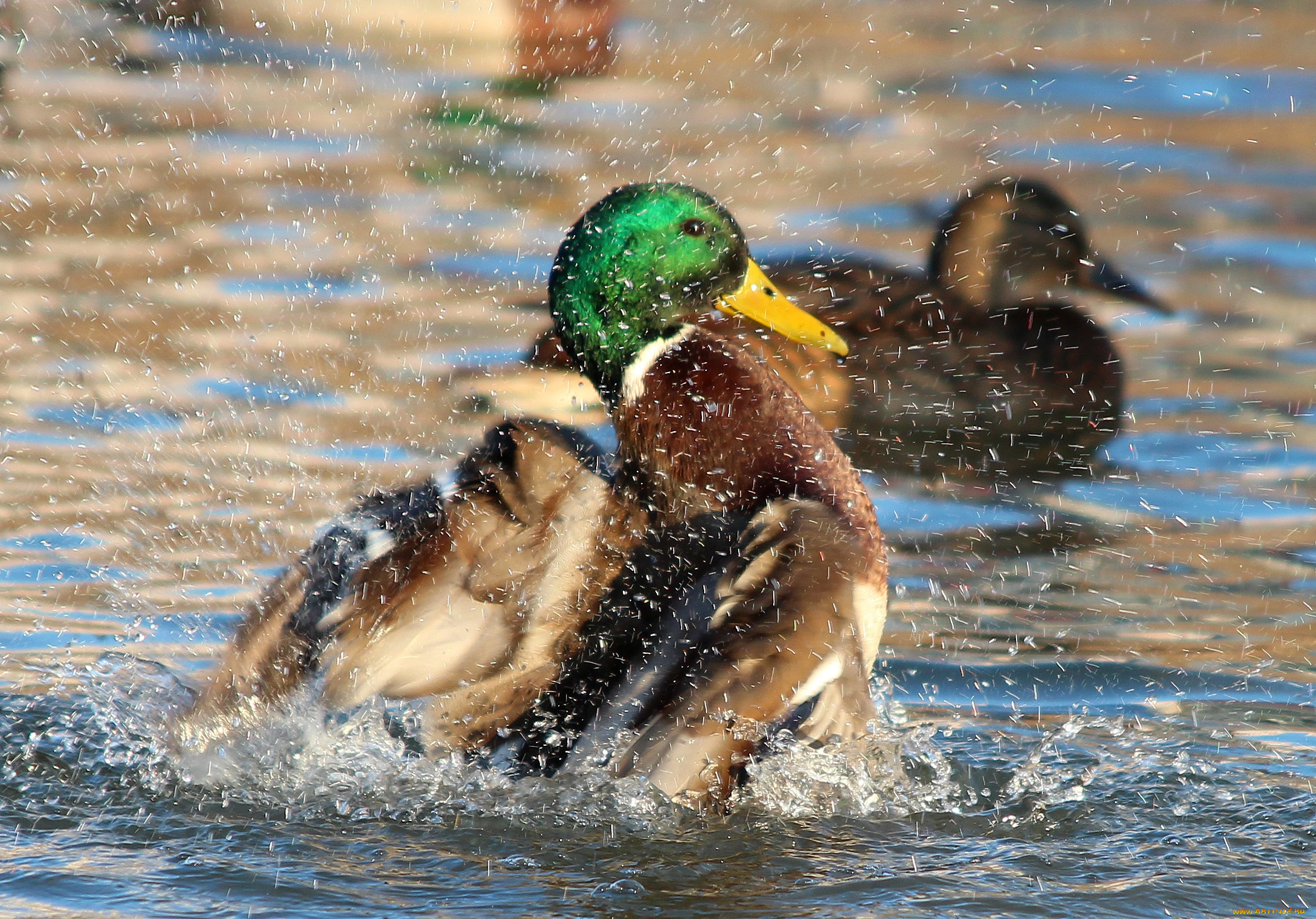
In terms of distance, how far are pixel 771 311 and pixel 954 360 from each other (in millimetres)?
1955

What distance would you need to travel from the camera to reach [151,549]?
4.64 m

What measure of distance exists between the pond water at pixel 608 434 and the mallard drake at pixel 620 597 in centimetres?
15

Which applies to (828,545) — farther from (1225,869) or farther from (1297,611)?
(1297,611)

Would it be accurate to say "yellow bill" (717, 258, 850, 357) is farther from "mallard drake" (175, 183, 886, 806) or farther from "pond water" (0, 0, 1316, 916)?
"pond water" (0, 0, 1316, 916)

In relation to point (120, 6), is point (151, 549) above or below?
below

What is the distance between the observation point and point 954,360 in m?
6.03

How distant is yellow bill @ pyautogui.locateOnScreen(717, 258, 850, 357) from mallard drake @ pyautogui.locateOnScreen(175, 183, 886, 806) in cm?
37

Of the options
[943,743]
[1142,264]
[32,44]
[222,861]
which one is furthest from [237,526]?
[32,44]

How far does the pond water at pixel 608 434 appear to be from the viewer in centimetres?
310

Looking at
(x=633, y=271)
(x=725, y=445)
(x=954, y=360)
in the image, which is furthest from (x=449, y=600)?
(x=954, y=360)

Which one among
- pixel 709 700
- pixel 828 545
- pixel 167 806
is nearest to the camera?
pixel 709 700

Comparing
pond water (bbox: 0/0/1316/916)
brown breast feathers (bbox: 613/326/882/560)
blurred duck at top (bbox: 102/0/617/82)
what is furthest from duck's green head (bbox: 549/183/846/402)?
blurred duck at top (bbox: 102/0/617/82)

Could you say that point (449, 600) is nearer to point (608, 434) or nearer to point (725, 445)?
point (725, 445)

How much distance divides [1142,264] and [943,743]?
13.6ft
